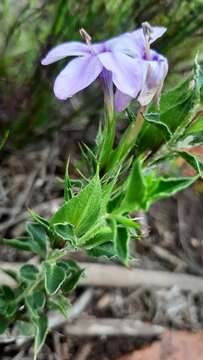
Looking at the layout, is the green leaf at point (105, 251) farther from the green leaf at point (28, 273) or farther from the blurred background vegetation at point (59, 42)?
the blurred background vegetation at point (59, 42)

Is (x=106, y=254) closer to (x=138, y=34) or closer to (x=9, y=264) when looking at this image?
(x=138, y=34)

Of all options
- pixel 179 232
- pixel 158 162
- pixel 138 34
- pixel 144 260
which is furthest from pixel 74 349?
pixel 138 34

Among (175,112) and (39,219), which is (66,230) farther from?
(175,112)

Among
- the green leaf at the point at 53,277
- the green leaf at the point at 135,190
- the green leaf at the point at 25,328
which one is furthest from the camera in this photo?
the green leaf at the point at 25,328

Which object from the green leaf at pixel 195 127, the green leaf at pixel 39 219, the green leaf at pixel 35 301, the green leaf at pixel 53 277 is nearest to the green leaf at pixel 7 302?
the green leaf at pixel 35 301

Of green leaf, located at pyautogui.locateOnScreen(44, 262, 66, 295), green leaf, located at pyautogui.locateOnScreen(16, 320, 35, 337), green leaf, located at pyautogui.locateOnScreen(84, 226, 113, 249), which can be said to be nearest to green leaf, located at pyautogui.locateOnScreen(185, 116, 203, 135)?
green leaf, located at pyautogui.locateOnScreen(84, 226, 113, 249)
